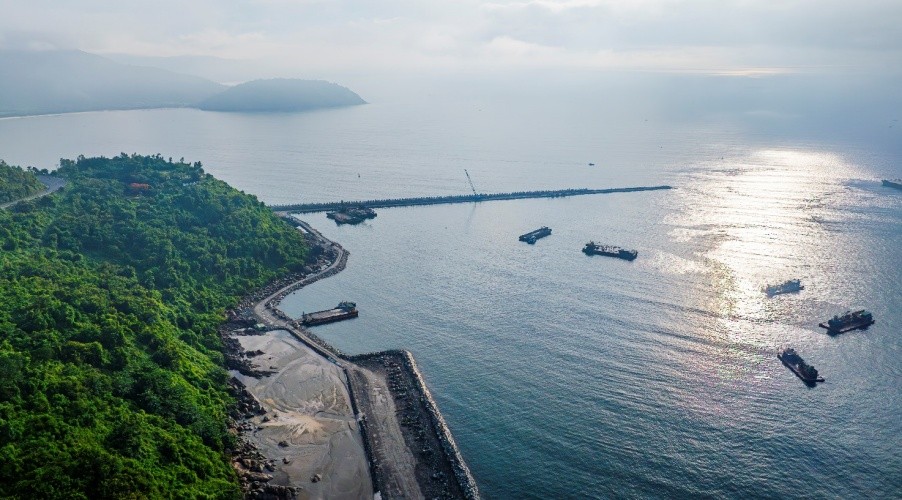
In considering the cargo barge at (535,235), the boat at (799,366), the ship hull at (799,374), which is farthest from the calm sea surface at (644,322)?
the cargo barge at (535,235)

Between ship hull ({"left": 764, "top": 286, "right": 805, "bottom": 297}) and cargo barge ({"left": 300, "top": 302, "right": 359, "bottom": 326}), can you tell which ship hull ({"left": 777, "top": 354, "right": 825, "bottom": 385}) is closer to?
ship hull ({"left": 764, "top": 286, "right": 805, "bottom": 297})

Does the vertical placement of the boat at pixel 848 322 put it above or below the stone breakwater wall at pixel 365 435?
above

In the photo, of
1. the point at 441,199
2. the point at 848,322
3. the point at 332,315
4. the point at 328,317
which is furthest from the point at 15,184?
the point at 848,322

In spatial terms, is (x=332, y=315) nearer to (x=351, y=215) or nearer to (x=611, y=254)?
(x=611, y=254)

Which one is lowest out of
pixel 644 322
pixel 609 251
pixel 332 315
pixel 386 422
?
pixel 386 422

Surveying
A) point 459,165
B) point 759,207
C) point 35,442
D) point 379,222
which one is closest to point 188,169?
point 379,222

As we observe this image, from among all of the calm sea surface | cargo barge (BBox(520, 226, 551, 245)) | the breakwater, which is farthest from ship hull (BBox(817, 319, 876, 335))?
the breakwater

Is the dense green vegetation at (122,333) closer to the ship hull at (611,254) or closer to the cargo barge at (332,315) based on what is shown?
the cargo barge at (332,315)

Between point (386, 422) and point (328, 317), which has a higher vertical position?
point (328, 317)
